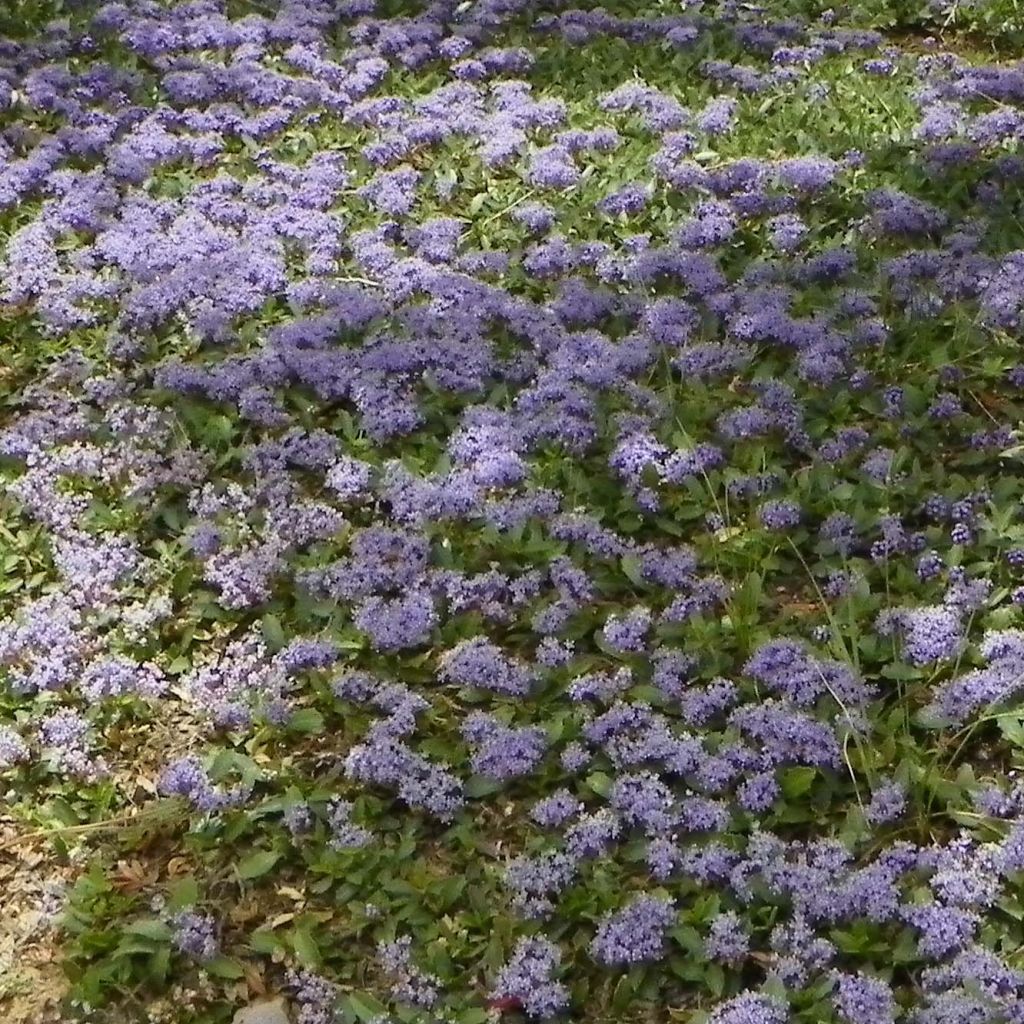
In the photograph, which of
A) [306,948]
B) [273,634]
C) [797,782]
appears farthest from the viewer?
[273,634]

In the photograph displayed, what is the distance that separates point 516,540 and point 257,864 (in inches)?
42.5

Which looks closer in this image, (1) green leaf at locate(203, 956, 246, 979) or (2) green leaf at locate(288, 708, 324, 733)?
(1) green leaf at locate(203, 956, 246, 979)

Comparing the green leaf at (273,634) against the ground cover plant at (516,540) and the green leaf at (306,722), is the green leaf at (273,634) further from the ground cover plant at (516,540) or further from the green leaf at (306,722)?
the green leaf at (306,722)

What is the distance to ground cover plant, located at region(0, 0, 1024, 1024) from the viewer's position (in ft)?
9.34

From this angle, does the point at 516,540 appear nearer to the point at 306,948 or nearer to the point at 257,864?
the point at 257,864

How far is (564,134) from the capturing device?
507 cm

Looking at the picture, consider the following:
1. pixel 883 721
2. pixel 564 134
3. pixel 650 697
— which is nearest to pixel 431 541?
pixel 650 697

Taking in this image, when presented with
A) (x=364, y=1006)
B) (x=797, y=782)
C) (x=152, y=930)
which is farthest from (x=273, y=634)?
(x=797, y=782)

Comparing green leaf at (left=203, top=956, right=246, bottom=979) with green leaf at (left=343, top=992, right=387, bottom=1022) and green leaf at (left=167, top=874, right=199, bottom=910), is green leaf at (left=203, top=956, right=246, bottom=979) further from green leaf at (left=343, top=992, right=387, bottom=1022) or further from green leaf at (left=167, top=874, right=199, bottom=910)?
green leaf at (left=343, top=992, right=387, bottom=1022)

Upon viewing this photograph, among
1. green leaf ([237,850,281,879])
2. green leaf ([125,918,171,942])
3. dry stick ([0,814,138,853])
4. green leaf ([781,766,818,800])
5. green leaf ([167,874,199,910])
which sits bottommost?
dry stick ([0,814,138,853])

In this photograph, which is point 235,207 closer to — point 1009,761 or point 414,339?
point 414,339

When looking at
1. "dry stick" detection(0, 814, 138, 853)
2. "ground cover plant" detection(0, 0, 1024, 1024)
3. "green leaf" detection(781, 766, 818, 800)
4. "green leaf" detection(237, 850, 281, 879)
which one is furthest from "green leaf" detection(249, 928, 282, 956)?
"green leaf" detection(781, 766, 818, 800)

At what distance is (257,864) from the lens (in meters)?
3.01

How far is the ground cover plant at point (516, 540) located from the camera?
285 cm
